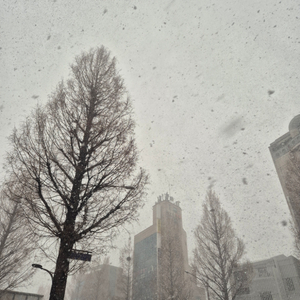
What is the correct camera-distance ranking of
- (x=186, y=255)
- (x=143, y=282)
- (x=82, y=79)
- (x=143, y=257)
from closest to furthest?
1. (x=82, y=79)
2. (x=143, y=282)
3. (x=143, y=257)
4. (x=186, y=255)

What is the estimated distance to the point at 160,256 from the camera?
2017 centimetres

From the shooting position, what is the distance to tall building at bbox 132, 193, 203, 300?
17781mm

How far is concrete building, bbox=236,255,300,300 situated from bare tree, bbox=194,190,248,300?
1537 cm

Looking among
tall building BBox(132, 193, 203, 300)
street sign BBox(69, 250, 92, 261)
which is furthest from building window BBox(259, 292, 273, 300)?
street sign BBox(69, 250, 92, 261)

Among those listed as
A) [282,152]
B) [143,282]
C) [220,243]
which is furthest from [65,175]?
[282,152]

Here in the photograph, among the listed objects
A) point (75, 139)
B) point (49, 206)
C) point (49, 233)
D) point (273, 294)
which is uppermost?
point (75, 139)

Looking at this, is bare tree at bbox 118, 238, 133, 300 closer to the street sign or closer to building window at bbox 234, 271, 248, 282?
building window at bbox 234, 271, 248, 282

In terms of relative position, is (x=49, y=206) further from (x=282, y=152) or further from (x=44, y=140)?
(x=282, y=152)

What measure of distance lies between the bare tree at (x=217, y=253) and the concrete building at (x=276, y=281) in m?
15.4

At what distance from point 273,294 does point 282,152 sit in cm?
4102

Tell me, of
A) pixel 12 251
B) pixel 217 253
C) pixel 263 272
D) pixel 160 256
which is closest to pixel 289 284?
pixel 263 272

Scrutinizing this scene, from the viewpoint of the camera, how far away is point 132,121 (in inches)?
243

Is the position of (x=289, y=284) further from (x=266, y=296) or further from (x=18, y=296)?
(x=18, y=296)

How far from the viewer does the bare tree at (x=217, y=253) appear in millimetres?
12102
